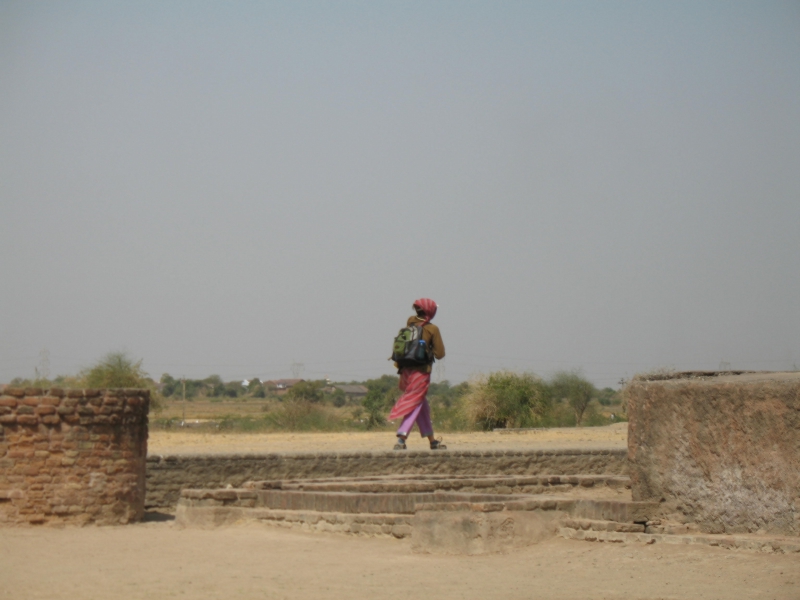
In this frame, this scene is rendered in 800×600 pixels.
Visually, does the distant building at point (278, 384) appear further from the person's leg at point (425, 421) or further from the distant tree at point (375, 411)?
the person's leg at point (425, 421)

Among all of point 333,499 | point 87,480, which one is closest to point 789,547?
point 333,499

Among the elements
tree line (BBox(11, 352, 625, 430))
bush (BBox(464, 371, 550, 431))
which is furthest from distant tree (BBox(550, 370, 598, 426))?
bush (BBox(464, 371, 550, 431))

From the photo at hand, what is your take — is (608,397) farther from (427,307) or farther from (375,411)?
(427,307)

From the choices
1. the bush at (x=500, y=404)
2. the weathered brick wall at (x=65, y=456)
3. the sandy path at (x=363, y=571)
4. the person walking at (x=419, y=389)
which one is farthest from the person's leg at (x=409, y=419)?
the bush at (x=500, y=404)

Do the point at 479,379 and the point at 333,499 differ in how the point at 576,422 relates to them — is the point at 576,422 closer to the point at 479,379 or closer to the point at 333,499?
the point at 479,379

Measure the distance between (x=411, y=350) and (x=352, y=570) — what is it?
673 centimetres

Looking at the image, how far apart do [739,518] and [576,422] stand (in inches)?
1155

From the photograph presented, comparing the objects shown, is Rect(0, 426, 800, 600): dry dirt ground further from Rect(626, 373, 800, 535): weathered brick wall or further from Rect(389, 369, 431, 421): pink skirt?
Rect(389, 369, 431, 421): pink skirt

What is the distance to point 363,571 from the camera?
25.8ft

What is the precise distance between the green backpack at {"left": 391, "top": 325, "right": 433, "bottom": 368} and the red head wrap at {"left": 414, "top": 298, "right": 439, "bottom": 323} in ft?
1.03

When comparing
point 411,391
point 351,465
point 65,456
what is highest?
point 411,391

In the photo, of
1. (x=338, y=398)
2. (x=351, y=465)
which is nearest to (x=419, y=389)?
(x=351, y=465)

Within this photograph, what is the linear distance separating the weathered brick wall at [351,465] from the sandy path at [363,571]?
9.45ft

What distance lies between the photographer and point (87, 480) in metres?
10.3
